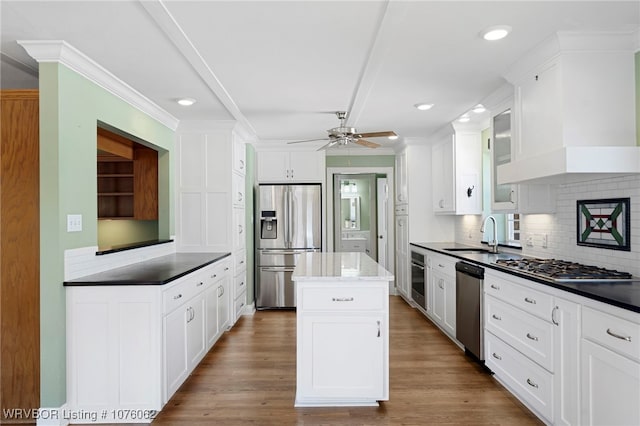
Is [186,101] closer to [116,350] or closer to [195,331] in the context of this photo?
[195,331]

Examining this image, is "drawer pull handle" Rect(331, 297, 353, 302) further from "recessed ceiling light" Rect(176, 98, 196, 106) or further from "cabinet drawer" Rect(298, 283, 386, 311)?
"recessed ceiling light" Rect(176, 98, 196, 106)

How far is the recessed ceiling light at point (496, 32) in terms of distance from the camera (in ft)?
7.50

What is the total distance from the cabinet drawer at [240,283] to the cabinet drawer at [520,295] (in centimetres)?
289

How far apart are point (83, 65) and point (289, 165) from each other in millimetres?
3339

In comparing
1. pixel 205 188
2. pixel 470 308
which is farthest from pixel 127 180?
pixel 470 308

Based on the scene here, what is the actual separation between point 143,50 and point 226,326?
2.96m

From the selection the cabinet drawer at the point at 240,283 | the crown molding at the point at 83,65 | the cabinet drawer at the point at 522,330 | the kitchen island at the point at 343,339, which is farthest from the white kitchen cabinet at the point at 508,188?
the crown molding at the point at 83,65

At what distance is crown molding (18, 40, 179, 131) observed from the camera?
247 cm

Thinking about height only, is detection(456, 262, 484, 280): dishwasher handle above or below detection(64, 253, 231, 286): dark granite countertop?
below

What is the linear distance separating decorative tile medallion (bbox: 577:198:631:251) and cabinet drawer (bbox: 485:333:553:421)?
0.95m

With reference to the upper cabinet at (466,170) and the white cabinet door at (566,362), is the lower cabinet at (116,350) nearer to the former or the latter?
the white cabinet door at (566,362)

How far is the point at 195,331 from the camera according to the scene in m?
3.27

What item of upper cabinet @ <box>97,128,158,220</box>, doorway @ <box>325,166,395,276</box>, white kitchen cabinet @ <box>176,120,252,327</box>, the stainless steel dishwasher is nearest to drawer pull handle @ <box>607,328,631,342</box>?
the stainless steel dishwasher

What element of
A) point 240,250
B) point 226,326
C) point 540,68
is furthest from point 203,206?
point 540,68
